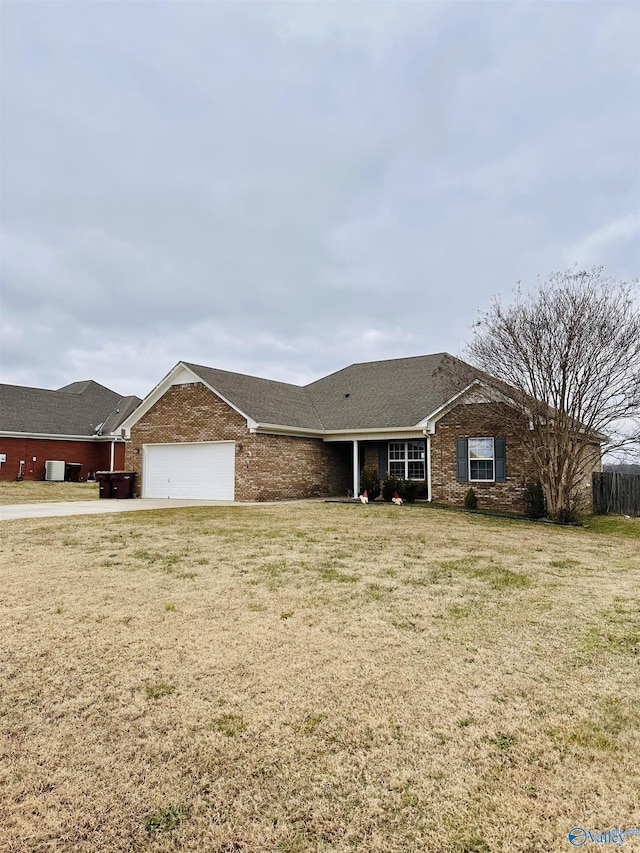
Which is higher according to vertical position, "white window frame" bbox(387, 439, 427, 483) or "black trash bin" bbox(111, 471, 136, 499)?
"white window frame" bbox(387, 439, 427, 483)

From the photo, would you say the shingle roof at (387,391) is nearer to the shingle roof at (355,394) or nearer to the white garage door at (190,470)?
the shingle roof at (355,394)

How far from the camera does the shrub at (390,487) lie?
60.7ft

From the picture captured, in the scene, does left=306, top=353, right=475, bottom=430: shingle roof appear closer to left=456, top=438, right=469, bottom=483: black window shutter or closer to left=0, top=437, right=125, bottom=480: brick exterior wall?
left=456, top=438, right=469, bottom=483: black window shutter

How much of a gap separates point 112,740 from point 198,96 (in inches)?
630

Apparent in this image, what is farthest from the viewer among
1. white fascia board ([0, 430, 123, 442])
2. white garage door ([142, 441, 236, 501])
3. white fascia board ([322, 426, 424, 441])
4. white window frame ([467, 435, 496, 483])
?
white fascia board ([0, 430, 123, 442])

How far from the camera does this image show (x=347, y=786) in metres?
2.65

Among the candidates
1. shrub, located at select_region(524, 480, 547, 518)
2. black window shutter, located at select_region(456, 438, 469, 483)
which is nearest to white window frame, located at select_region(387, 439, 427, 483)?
black window shutter, located at select_region(456, 438, 469, 483)

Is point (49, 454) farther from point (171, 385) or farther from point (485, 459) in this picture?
point (485, 459)

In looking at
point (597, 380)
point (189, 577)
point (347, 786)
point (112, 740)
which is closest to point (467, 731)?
point (347, 786)

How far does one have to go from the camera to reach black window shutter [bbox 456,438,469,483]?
689 inches

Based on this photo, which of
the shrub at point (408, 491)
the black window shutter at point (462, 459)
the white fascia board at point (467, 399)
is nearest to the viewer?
the white fascia board at point (467, 399)

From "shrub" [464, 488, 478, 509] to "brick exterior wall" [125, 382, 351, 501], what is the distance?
6111mm
